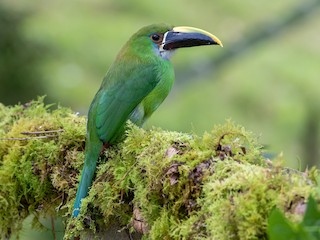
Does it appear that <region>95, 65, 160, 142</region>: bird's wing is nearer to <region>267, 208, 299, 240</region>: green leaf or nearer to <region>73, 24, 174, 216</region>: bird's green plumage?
<region>73, 24, 174, 216</region>: bird's green plumage

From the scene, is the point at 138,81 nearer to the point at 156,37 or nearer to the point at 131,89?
the point at 131,89

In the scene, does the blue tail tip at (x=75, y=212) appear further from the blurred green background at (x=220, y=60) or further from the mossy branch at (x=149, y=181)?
the blurred green background at (x=220, y=60)

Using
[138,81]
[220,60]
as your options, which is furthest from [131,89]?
[220,60]

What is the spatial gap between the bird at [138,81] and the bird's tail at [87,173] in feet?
0.30

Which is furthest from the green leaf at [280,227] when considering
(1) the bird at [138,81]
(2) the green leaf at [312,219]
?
(1) the bird at [138,81]

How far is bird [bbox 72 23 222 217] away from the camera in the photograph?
3.08 m

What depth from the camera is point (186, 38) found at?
3488 millimetres

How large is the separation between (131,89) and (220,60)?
301 inches

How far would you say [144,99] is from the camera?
336cm

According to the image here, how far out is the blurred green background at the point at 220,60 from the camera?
9.44 meters

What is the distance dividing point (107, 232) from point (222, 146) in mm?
572

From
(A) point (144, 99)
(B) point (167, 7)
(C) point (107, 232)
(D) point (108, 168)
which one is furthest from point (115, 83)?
(B) point (167, 7)

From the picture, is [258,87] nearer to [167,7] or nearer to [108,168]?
[167,7]

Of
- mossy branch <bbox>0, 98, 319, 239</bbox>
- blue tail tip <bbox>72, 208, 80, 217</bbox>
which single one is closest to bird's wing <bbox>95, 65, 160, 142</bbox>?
mossy branch <bbox>0, 98, 319, 239</bbox>
